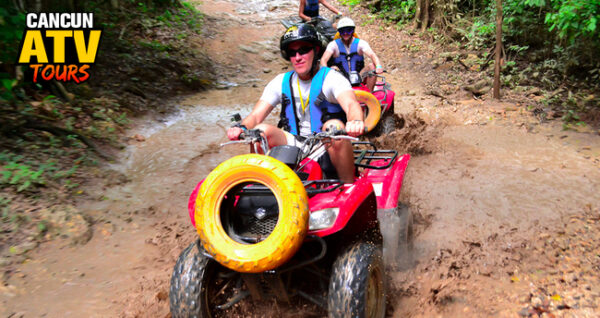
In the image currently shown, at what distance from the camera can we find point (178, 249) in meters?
3.66

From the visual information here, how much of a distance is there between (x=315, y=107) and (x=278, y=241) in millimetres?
1672

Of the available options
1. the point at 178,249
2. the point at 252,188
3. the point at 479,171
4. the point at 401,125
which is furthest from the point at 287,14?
the point at 252,188

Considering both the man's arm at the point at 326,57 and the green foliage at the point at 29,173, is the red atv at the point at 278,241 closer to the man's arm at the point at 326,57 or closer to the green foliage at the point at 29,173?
the green foliage at the point at 29,173

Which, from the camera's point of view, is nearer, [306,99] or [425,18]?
[306,99]

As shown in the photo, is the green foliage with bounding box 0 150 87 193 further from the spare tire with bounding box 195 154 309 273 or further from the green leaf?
the spare tire with bounding box 195 154 309 273

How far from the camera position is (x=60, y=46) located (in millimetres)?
6312

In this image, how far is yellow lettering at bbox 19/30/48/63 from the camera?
219 inches

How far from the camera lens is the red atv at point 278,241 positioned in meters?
1.84

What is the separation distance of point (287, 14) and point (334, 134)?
14.4 metres

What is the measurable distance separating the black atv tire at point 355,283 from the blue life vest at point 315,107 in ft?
4.41

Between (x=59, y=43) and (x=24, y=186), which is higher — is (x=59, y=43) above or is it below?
above

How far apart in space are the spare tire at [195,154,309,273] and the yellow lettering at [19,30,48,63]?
17.0ft

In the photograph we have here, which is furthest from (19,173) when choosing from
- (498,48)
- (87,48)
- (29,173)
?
(498,48)

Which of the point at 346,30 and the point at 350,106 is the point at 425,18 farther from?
the point at 350,106
